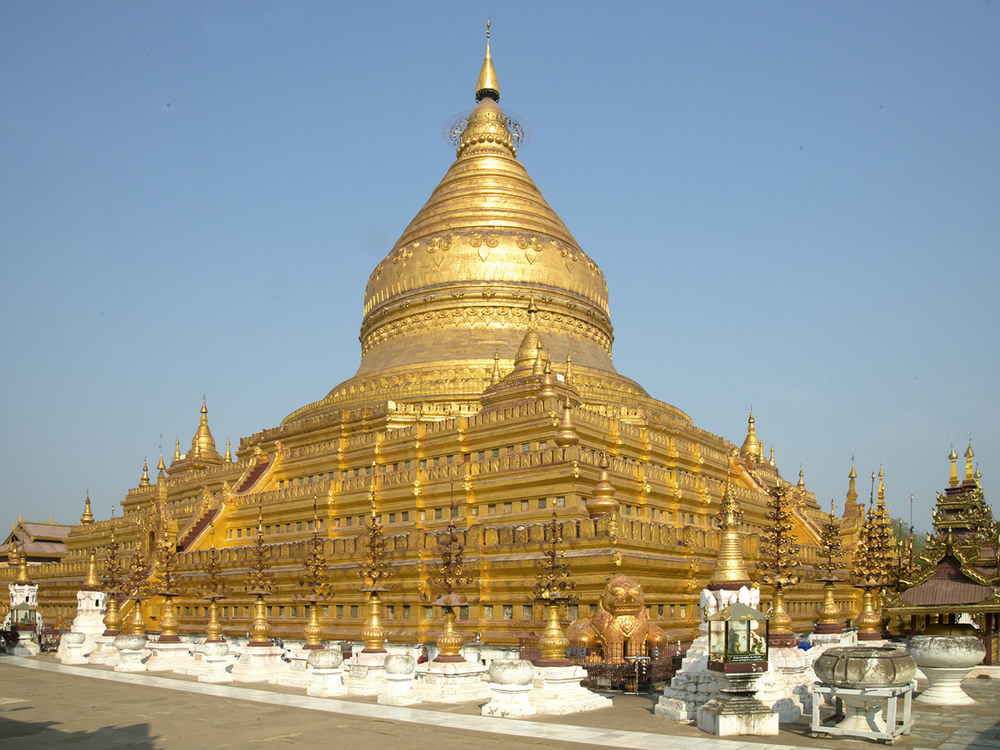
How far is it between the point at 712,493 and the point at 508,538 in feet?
39.4

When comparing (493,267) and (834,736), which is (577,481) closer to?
(834,736)

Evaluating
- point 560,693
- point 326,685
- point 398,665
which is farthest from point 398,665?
point 560,693

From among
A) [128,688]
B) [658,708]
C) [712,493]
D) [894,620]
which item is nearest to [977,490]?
[894,620]

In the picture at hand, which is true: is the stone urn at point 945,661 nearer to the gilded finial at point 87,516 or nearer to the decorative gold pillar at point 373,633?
the decorative gold pillar at point 373,633

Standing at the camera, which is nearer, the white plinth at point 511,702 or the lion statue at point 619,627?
the white plinth at point 511,702

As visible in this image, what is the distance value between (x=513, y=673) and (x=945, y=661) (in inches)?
365

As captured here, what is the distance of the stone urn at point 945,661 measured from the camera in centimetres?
2011

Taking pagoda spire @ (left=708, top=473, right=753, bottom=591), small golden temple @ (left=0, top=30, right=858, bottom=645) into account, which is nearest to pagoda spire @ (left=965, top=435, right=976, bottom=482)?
small golden temple @ (left=0, top=30, right=858, bottom=645)

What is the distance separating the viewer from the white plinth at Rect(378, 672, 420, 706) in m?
21.4

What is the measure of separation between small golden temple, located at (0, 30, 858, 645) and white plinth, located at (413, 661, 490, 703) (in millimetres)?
6118

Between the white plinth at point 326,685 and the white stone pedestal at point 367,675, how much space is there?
23 centimetres

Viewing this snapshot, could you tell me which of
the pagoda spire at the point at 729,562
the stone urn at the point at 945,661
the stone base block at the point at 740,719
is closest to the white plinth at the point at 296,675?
the pagoda spire at the point at 729,562

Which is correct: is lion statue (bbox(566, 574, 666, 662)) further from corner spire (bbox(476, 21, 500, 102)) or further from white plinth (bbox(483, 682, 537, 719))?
corner spire (bbox(476, 21, 500, 102))

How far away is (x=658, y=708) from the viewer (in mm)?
19234
